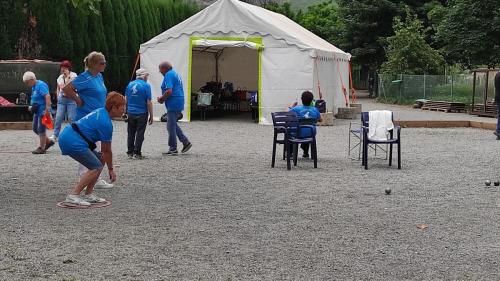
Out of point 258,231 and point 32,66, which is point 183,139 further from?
point 32,66

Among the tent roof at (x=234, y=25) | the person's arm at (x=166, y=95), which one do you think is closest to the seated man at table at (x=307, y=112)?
the person's arm at (x=166, y=95)

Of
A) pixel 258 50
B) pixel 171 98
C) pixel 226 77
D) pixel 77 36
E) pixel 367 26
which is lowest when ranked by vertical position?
pixel 171 98

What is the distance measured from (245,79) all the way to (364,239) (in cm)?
2266

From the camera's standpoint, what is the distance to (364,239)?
694cm

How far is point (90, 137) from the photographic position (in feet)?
26.8

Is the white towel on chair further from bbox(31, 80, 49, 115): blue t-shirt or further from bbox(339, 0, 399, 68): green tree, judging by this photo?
bbox(339, 0, 399, 68): green tree

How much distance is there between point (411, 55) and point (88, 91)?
31.6 meters

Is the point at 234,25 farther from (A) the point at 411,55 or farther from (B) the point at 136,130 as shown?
(A) the point at 411,55

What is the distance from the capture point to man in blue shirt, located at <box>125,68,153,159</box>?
12898 millimetres

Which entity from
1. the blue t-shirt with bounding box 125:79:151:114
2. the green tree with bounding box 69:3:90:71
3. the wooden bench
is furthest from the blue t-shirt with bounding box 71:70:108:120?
the wooden bench

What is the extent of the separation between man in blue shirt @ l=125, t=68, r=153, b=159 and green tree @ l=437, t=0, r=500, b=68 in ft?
81.8

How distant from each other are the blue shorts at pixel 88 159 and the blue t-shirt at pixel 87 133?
51 millimetres

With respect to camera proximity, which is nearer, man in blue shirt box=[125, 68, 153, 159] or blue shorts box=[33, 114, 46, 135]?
man in blue shirt box=[125, 68, 153, 159]

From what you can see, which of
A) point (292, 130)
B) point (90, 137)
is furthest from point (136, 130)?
point (90, 137)
